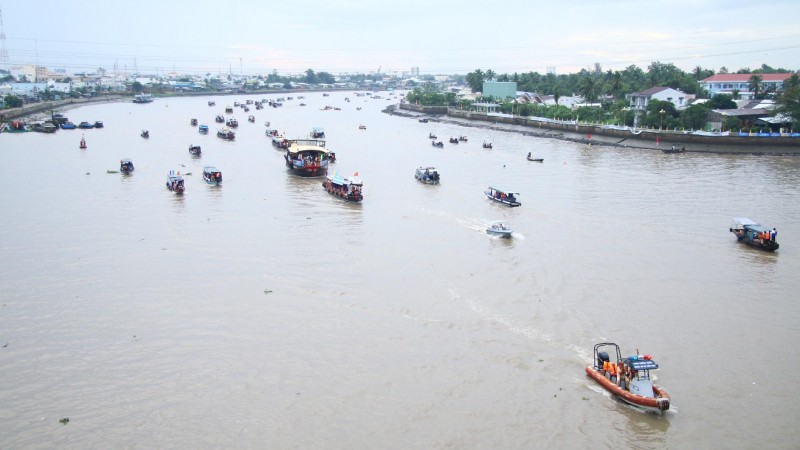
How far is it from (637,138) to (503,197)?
23.5 m

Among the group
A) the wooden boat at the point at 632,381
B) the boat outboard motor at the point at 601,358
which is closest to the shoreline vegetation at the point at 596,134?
the boat outboard motor at the point at 601,358

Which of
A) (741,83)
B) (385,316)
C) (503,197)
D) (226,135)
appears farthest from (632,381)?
(741,83)

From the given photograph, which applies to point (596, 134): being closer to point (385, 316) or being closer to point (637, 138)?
point (637, 138)

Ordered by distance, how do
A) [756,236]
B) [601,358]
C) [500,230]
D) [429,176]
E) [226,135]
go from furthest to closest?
[226,135] < [429,176] < [500,230] < [756,236] < [601,358]

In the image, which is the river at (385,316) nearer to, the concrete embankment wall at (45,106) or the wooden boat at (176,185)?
the wooden boat at (176,185)

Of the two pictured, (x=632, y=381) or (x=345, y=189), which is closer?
(x=632, y=381)

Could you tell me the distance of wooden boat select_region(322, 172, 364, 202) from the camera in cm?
2372

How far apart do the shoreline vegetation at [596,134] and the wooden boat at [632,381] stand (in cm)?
A: 3256

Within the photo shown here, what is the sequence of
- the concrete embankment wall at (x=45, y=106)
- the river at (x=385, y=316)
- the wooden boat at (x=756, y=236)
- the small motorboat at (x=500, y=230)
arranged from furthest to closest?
the concrete embankment wall at (x=45, y=106), the small motorboat at (x=500, y=230), the wooden boat at (x=756, y=236), the river at (x=385, y=316)

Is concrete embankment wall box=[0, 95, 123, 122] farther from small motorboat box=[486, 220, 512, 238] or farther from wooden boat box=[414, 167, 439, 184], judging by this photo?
small motorboat box=[486, 220, 512, 238]

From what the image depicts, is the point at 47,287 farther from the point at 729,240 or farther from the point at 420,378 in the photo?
the point at 729,240

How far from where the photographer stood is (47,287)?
47.9ft

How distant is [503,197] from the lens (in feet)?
77.7

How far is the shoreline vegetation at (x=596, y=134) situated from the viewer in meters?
37.9
